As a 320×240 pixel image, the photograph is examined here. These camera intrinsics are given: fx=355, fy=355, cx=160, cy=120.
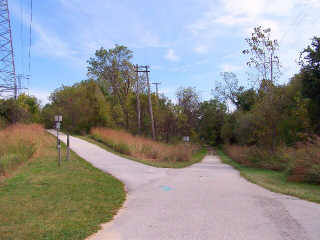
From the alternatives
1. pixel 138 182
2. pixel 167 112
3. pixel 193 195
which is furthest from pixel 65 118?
pixel 193 195

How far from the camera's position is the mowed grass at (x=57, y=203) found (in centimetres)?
652

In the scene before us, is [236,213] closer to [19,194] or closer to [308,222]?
[308,222]

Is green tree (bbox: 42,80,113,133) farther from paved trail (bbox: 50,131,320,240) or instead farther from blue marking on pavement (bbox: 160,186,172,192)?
paved trail (bbox: 50,131,320,240)

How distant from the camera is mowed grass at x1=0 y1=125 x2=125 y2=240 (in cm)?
652

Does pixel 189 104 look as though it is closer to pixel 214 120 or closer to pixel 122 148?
pixel 122 148

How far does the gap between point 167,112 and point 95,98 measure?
42.8 ft

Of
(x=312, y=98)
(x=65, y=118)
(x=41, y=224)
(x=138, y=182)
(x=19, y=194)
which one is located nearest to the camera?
(x=41, y=224)

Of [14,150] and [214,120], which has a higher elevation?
[214,120]

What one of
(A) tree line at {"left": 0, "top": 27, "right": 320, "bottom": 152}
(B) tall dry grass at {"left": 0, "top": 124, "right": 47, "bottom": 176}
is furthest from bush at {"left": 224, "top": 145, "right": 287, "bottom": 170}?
(B) tall dry grass at {"left": 0, "top": 124, "right": 47, "bottom": 176}

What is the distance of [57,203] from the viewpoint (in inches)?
350

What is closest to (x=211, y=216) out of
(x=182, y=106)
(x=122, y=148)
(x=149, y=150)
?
(x=122, y=148)

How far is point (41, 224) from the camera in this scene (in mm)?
6863

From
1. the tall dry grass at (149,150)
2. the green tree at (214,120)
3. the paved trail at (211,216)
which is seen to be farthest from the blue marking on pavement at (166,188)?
the green tree at (214,120)

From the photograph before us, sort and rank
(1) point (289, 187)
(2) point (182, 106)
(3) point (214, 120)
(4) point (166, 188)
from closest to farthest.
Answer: (4) point (166, 188) → (1) point (289, 187) → (2) point (182, 106) → (3) point (214, 120)
